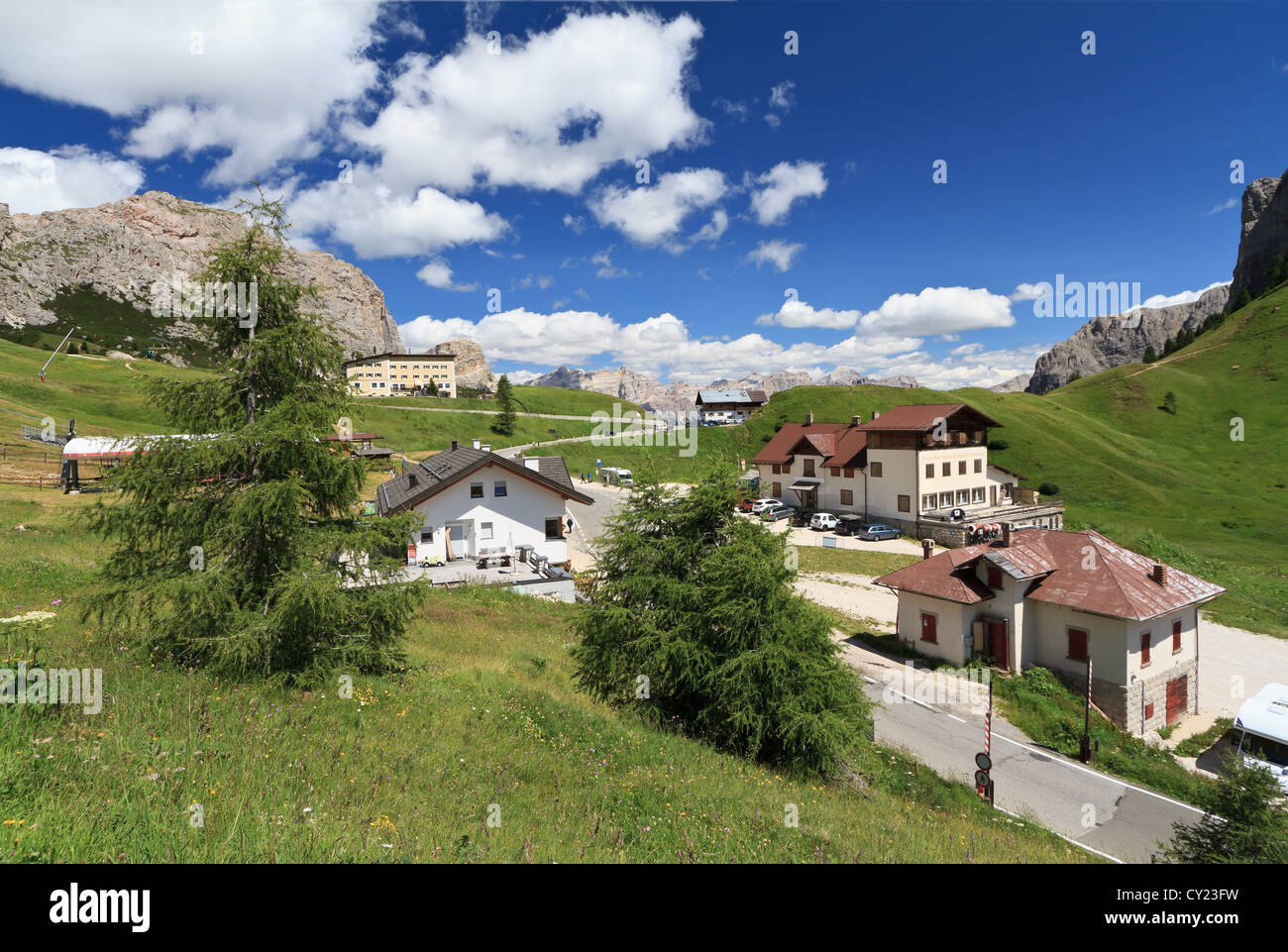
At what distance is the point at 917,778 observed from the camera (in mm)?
16188

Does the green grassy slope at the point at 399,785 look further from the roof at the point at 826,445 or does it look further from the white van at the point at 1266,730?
the roof at the point at 826,445

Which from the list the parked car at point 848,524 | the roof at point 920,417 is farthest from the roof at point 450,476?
the roof at point 920,417

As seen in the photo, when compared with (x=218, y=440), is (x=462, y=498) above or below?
below

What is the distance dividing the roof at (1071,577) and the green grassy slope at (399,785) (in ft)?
44.2

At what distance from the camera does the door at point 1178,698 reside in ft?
79.6

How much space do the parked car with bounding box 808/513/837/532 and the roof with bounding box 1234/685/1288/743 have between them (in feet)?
124

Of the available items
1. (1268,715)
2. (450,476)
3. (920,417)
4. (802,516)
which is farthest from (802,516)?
(1268,715)

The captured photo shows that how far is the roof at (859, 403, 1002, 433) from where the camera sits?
5459cm

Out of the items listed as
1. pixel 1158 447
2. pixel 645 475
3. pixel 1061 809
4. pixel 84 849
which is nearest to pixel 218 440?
pixel 84 849

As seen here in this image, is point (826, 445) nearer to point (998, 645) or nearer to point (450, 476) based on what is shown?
point (998, 645)

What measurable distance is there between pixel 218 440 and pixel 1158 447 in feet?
410

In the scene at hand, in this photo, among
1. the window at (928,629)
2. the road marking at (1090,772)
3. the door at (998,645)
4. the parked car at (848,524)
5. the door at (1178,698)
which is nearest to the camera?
the road marking at (1090,772)
